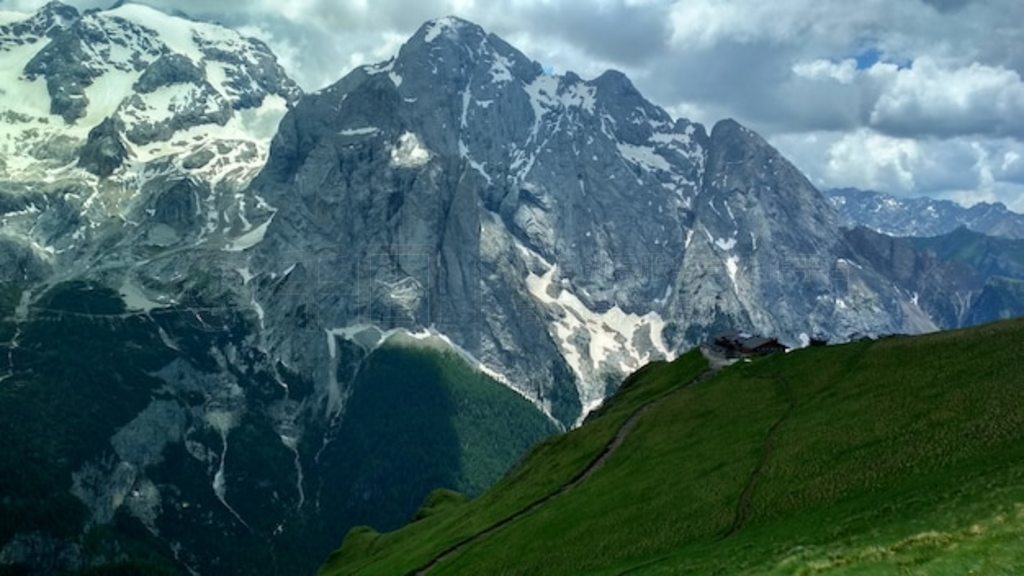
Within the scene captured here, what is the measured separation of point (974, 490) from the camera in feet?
161

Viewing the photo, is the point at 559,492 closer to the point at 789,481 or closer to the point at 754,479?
the point at 754,479

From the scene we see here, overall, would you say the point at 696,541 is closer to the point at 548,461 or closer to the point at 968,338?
the point at 968,338

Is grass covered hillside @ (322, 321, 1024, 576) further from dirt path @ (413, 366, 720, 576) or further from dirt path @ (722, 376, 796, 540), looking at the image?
dirt path @ (413, 366, 720, 576)

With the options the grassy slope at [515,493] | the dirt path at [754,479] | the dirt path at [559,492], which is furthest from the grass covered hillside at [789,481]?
the grassy slope at [515,493]

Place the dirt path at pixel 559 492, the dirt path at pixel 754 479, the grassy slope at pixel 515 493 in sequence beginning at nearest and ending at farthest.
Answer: the dirt path at pixel 754 479 < the dirt path at pixel 559 492 < the grassy slope at pixel 515 493

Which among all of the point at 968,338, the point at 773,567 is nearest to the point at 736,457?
the point at 968,338

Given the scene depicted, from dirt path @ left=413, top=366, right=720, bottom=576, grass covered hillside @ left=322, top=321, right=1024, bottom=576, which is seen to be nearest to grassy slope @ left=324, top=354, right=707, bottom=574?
grass covered hillside @ left=322, top=321, right=1024, bottom=576

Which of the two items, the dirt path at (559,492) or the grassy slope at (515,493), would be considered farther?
the grassy slope at (515,493)

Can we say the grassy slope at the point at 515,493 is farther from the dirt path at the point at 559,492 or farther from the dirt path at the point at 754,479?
the dirt path at the point at 754,479

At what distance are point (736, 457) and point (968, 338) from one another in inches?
1334

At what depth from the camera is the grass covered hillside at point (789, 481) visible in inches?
1758

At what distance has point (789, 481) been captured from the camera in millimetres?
69625

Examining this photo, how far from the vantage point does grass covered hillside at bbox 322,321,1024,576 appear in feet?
147

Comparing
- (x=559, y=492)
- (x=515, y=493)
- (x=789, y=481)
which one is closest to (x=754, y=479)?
(x=789, y=481)
